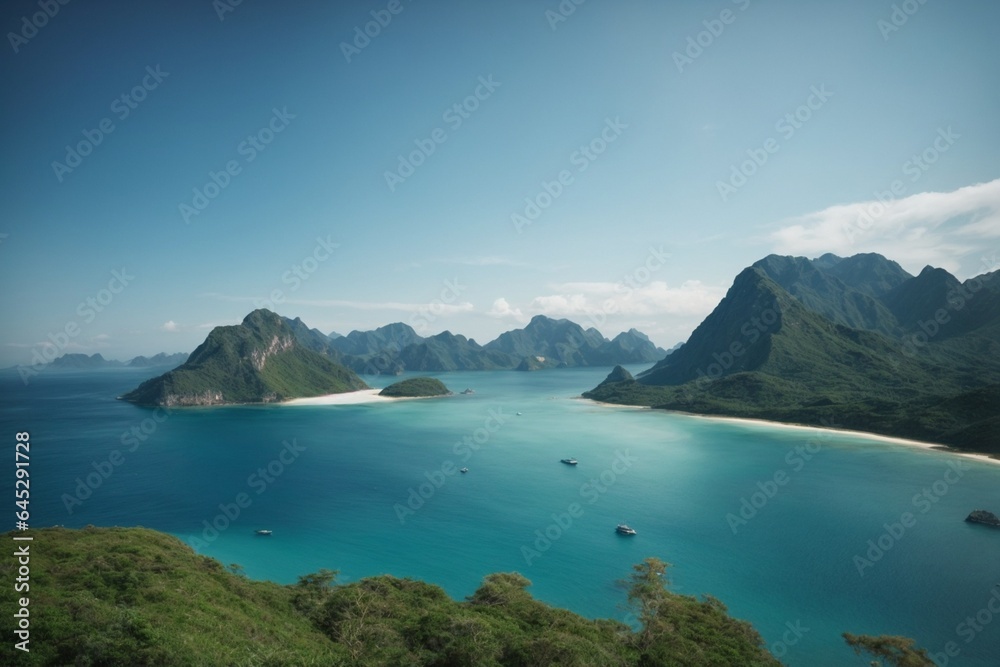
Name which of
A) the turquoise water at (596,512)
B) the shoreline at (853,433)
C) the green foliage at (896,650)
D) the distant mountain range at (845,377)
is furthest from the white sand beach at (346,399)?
the green foliage at (896,650)

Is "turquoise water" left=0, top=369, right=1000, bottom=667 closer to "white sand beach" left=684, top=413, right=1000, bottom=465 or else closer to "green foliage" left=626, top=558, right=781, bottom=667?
"white sand beach" left=684, top=413, right=1000, bottom=465

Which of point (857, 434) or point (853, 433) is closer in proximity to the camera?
point (857, 434)

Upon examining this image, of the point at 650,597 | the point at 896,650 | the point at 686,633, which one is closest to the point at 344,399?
the point at 650,597

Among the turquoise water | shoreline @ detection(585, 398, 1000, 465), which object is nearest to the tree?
the turquoise water

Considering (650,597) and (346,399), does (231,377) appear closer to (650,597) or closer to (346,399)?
(346,399)

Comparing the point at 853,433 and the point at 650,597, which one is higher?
the point at 650,597
